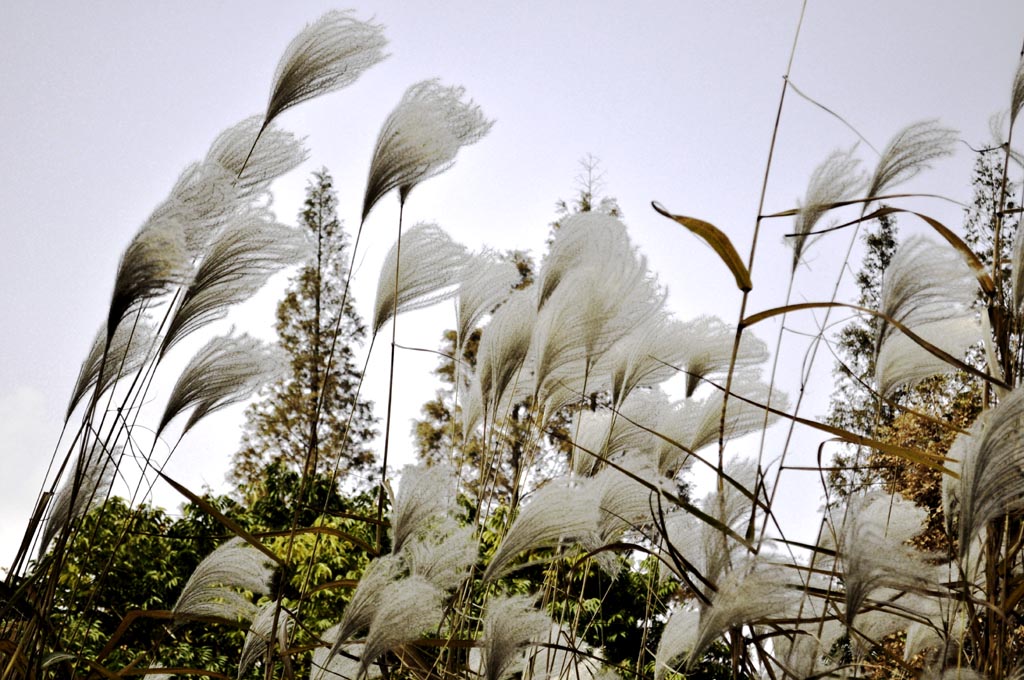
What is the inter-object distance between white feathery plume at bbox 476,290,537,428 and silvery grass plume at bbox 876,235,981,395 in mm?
668

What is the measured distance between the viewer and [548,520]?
4.17ft

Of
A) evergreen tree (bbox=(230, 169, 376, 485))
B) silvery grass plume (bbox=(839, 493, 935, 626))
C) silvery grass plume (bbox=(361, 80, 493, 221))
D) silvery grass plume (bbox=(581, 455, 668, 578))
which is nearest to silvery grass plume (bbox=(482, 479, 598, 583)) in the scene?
silvery grass plume (bbox=(581, 455, 668, 578))

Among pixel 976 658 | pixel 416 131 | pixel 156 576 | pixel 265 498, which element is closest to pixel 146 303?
pixel 416 131

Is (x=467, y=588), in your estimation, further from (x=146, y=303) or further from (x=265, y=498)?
(x=265, y=498)

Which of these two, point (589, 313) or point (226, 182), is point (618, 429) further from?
point (226, 182)

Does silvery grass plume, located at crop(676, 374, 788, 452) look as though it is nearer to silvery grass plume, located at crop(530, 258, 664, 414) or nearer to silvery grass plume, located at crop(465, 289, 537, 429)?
silvery grass plume, located at crop(530, 258, 664, 414)

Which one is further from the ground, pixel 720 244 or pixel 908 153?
pixel 908 153

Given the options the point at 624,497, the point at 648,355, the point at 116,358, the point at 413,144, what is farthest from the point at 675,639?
the point at 116,358

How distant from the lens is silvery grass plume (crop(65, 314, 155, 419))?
5.02ft

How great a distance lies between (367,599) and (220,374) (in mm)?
531

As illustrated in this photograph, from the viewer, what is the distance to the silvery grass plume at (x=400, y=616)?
1.19 metres

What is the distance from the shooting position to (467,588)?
5.70 feet

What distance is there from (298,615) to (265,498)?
365 inches

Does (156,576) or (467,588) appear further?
(156,576)
